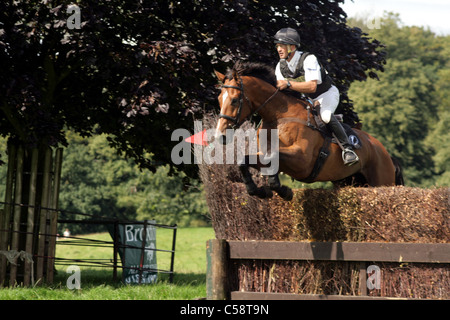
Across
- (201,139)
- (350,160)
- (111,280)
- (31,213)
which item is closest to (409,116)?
(111,280)

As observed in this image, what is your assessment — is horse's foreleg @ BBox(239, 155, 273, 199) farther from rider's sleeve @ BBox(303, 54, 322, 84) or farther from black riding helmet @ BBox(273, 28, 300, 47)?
black riding helmet @ BBox(273, 28, 300, 47)

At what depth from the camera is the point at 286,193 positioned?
725cm

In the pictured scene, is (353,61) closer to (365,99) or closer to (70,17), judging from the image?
(70,17)

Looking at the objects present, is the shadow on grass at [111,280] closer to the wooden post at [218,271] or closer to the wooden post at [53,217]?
the wooden post at [53,217]

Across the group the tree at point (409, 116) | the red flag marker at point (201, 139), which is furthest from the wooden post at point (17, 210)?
the tree at point (409, 116)

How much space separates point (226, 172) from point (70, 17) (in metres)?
4.82

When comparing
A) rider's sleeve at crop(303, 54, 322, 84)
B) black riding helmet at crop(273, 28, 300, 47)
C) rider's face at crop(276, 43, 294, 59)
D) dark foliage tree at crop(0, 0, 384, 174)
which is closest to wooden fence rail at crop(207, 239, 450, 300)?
rider's sleeve at crop(303, 54, 322, 84)

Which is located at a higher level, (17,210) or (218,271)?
(17,210)

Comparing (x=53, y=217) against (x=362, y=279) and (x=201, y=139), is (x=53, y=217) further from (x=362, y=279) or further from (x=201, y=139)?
(x=362, y=279)

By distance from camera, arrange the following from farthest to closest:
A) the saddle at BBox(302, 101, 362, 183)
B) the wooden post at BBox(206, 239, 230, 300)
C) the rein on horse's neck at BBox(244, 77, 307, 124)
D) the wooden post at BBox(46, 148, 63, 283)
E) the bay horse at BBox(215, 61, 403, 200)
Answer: the wooden post at BBox(46, 148, 63, 283), the saddle at BBox(302, 101, 362, 183), the rein on horse's neck at BBox(244, 77, 307, 124), the wooden post at BBox(206, 239, 230, 300), the bay horse at BBox(215, 61, 403, 200)

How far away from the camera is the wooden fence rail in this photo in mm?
6750

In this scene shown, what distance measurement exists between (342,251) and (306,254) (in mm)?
414
